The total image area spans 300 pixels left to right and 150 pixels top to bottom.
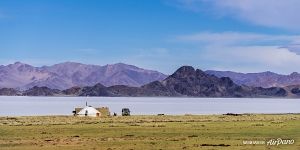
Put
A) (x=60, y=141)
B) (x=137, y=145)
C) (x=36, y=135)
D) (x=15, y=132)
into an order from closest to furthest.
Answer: (x=137, y=145) → (x=60, y=141) → (x=36, y=135) → (x=15, y=132)

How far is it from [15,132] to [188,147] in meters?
28.5

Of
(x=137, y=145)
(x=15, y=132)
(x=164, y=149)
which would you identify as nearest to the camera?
(x=164, y=149)

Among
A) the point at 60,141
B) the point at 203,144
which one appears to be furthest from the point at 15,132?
the point at 203,144

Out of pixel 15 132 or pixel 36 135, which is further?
pixel 15 132

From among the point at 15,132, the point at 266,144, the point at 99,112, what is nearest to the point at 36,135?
the point at 15,132

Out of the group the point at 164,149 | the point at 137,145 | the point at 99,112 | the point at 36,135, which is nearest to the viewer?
the point at 164,149

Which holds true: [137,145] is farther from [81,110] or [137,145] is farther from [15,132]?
[81,110]

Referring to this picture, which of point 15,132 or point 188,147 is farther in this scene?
point 15,132

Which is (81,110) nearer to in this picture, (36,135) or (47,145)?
(36,135)

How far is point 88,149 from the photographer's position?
163 ft

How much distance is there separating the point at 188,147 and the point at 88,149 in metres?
9.27

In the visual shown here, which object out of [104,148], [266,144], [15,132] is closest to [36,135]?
[15,132]

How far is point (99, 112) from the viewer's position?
409ft

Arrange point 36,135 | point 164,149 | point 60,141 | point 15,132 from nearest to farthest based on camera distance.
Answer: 1. point 164,149
2. point 60,141
3. point 36,135
4. point 15,132
